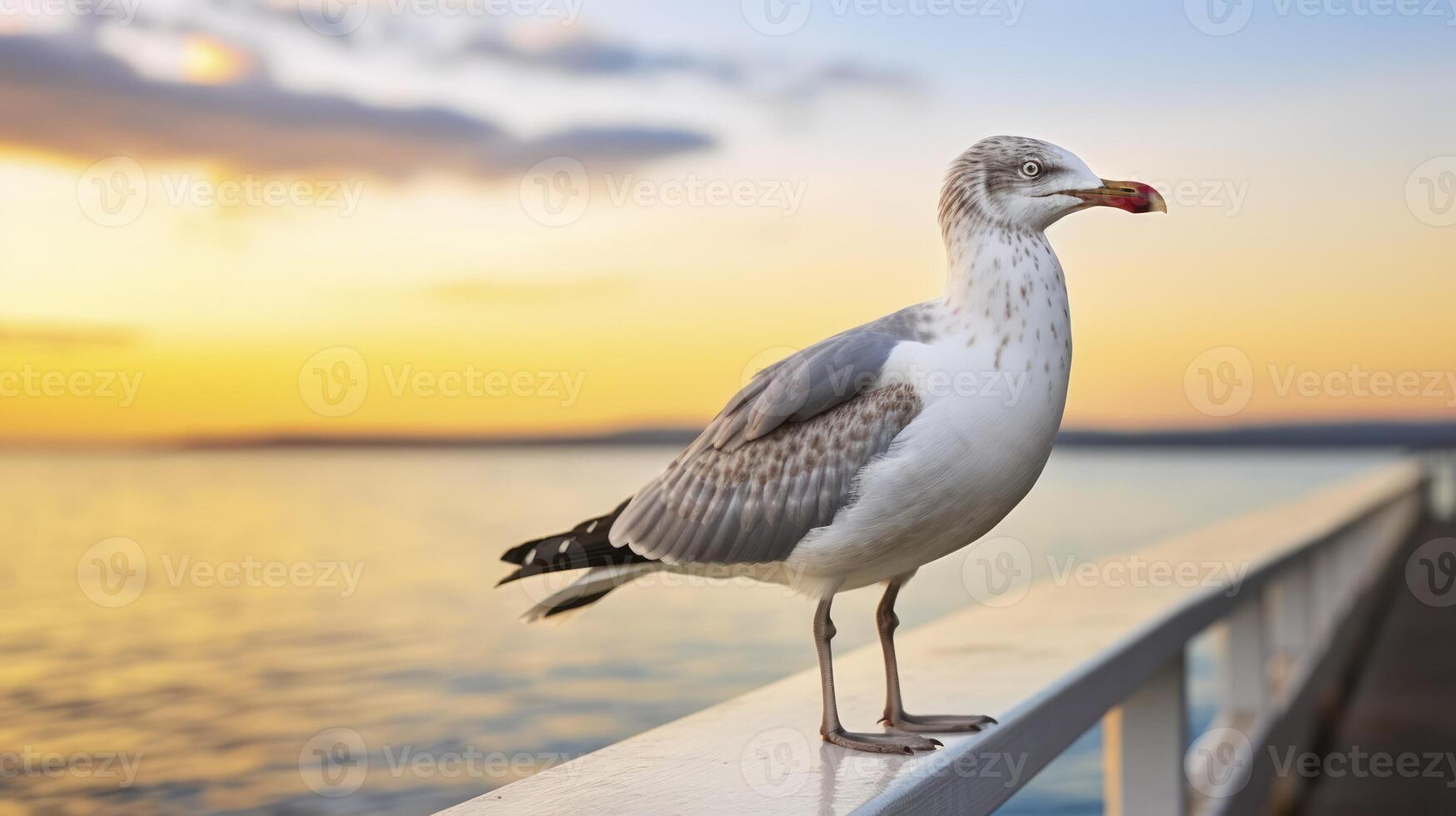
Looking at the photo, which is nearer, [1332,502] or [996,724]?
[996,724]

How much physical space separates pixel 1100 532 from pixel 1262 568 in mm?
23778

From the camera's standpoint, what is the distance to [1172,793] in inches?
119

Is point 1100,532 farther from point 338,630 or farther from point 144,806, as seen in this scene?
point 144,806


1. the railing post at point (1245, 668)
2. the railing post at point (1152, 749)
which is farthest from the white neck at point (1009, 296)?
the railing post at point (1245, 668)

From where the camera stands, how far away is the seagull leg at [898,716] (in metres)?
1.89

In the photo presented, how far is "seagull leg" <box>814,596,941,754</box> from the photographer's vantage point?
5.80 ft

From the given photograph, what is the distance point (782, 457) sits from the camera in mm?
→ 1883

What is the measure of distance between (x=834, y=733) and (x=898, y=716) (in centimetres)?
14

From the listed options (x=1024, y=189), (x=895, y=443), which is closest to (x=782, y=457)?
(x=895, y=443)

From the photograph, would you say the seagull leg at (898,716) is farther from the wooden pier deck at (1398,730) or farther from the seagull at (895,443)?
the wooden pier deck at (1398,730)

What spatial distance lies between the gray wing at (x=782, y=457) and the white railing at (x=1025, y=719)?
305mm

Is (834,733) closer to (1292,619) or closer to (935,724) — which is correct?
(935,724)

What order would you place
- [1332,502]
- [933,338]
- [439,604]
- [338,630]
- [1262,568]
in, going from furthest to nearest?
[439,604] → [338,630] → [1332,502] → [1262,568] → [933,338]

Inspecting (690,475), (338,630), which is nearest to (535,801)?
(690,475)
